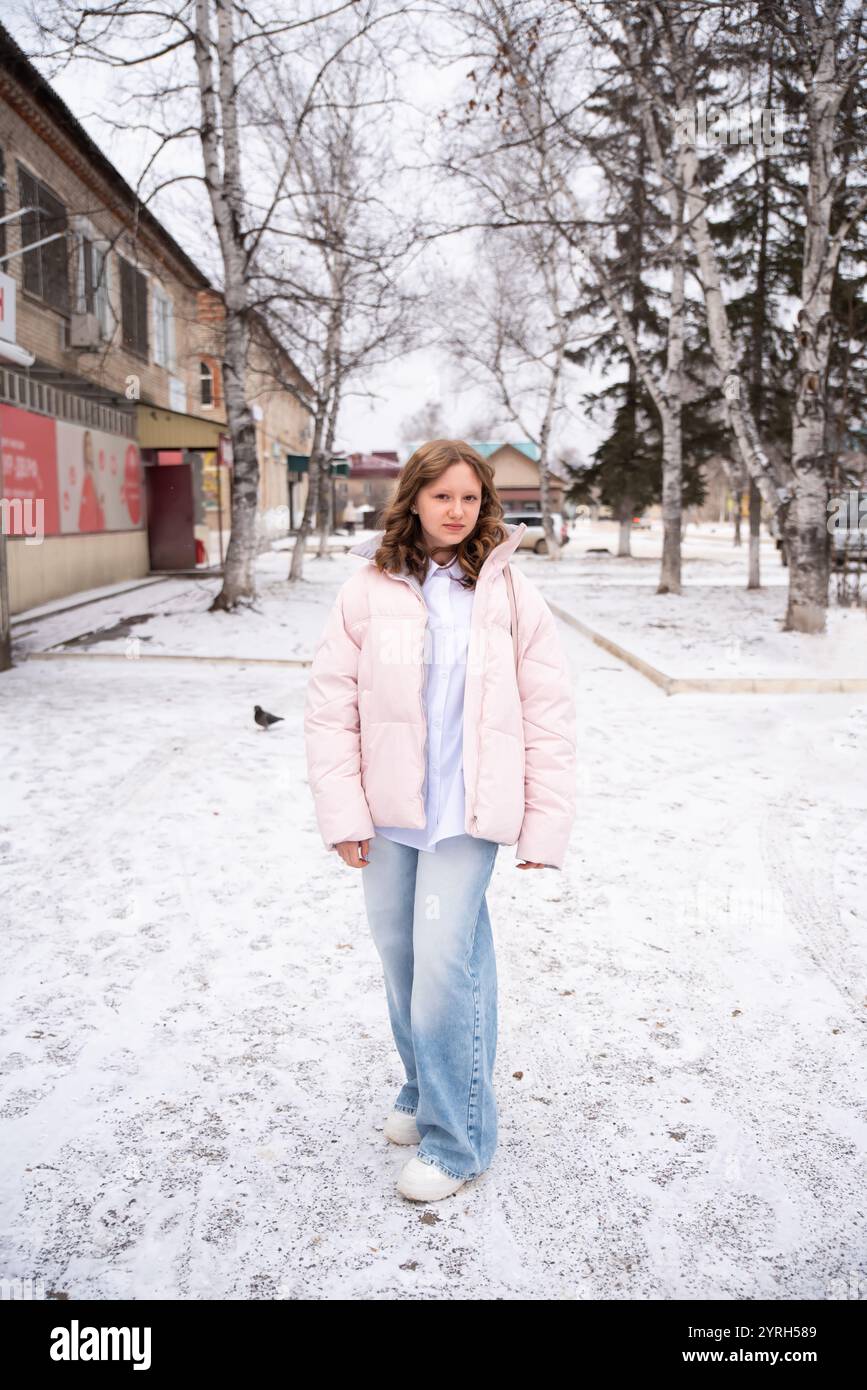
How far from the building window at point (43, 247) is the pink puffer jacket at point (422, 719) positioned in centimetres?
1530

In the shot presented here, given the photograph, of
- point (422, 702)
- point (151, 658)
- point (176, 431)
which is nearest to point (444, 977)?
point (422, 702)

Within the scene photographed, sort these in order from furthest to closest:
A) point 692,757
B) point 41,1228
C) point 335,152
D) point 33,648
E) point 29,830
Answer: point 335,152 → point 33,648 → point 692,757 → point 29,830 → point 41,1228

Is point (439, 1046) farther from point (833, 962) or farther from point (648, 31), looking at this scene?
point (648, 31)

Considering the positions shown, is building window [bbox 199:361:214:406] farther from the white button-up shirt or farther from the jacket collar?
the white button-up shirt

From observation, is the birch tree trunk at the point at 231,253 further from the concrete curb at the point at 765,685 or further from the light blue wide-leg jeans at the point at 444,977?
the light blue wide-leg jeans at the point at 444,977

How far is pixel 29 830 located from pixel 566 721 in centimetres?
400

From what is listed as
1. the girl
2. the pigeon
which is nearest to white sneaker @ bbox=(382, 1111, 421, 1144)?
the girl

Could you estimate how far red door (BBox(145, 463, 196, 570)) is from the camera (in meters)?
23.1

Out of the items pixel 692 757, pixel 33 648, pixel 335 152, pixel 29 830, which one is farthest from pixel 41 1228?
pixel 335 152

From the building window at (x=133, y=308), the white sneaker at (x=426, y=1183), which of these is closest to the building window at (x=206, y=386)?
the building window at (x=133, y=308)

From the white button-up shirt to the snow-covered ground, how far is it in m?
0.98

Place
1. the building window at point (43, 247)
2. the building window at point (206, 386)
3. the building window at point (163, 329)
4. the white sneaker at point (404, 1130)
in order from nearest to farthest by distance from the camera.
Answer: the white sneaker at point (404, 1130) → the building window at point (43, 247) → the building window at point (163, 329) → the building window at point (206, 386)

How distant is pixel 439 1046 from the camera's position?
2.62 metres

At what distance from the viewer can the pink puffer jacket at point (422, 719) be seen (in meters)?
2.55
